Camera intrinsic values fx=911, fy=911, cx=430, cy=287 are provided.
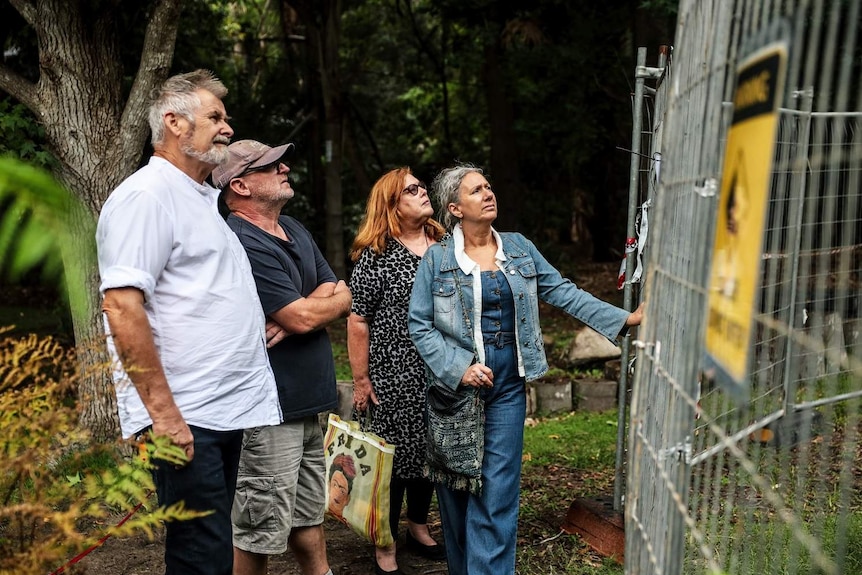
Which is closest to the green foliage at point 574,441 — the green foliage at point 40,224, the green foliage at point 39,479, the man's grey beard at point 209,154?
the man's grey beard at point 209,154

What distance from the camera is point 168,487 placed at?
3.06 meters

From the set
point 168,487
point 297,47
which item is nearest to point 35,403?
point 168,487

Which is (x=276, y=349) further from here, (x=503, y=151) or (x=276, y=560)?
(x=503, y=151)

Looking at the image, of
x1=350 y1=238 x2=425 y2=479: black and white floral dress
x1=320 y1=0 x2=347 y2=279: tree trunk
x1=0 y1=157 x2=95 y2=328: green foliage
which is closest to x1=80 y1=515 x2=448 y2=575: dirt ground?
x1=350 y1=238 x2=425 y2=479: black and white floral dress

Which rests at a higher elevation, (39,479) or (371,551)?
(39,479)

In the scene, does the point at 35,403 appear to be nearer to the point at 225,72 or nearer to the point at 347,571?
the point at 347,571

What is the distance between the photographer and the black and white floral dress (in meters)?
4.70

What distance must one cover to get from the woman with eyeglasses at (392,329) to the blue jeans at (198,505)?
1.64m

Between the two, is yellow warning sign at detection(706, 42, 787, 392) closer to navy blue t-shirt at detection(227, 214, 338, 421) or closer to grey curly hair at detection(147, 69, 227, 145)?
grey curly hair at detection(147, 69, 227, 145)

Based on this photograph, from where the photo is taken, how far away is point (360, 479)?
4.50m

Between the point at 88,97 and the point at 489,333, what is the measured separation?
147 inches

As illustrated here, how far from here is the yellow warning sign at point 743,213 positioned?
1.44m

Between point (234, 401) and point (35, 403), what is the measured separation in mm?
1247

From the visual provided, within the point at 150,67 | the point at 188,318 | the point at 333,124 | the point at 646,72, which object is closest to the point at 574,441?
the point at 646,72
